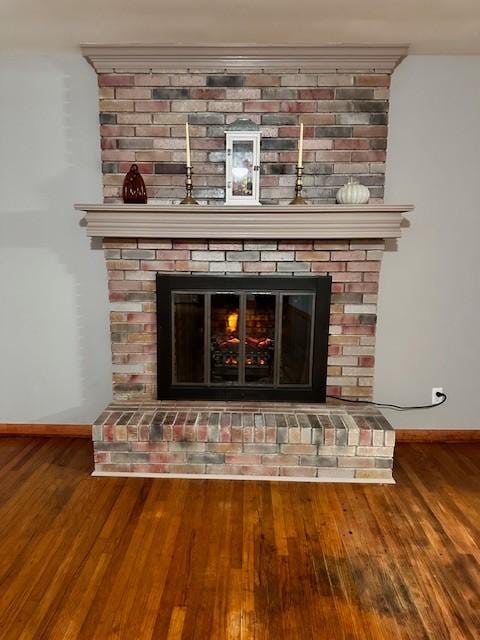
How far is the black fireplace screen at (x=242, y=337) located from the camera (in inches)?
97.8

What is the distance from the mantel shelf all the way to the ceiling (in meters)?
0.80

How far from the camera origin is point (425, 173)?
99.5 inches

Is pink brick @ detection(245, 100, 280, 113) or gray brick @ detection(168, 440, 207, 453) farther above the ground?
pink brick @ detection(245, 100, 280, 113)

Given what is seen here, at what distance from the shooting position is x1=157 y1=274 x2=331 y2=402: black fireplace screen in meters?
2.48

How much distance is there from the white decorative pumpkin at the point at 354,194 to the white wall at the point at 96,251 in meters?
0.31

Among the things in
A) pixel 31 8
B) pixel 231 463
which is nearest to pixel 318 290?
pixel 231 463

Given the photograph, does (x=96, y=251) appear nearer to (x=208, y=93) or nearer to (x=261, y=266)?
(x=261, y=266)

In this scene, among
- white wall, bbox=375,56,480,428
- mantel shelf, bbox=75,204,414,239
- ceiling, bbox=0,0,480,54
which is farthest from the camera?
white wall, bbox=375,56,480,428

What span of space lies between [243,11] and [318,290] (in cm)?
133

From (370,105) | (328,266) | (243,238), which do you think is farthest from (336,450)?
(370,105)

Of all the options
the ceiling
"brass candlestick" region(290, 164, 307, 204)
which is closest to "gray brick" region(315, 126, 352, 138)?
"brass candlestick" region(290, 164, 307, 204)

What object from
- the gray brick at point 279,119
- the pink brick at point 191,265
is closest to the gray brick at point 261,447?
the pink brick at point 191,265

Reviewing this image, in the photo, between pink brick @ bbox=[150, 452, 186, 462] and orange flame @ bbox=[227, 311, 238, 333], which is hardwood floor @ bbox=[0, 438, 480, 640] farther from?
orange flame @ bbox=[227, 311, 238, 333]

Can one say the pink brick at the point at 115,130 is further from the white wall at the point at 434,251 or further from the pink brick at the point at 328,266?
the white wall at the point at 434,251
